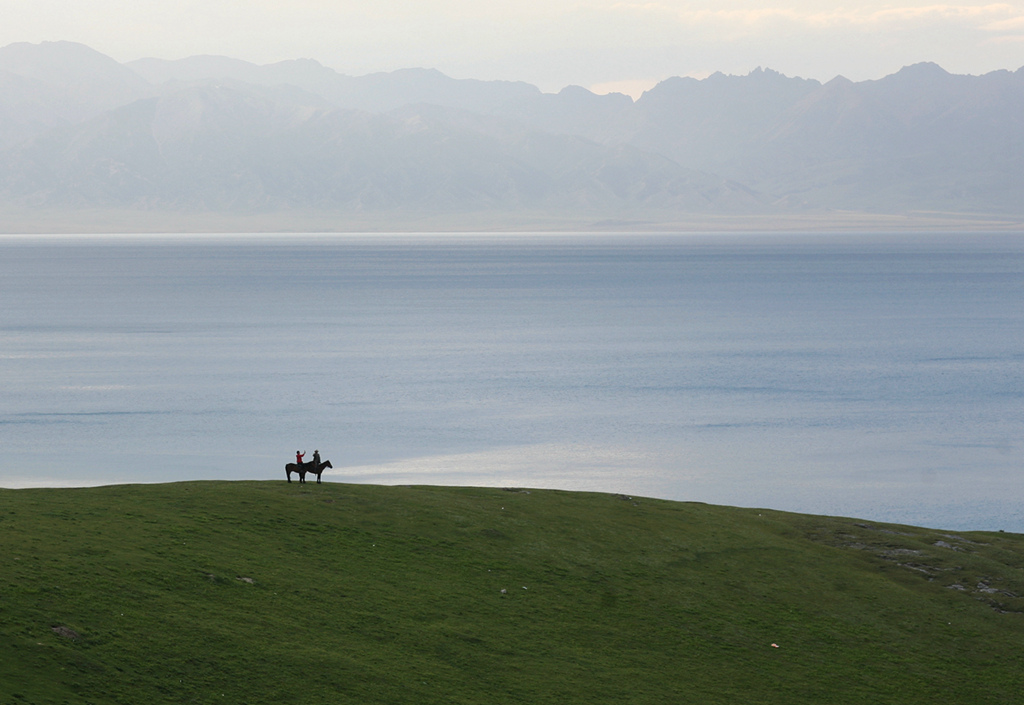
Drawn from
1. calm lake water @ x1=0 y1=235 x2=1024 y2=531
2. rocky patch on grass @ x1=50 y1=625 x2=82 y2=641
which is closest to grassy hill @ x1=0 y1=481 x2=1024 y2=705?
rocky patch on grass @ x1=50 y1=625 x2=82 y2=641

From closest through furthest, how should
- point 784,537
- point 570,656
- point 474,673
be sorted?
point 474,673 → point 570,656 → point 784,537

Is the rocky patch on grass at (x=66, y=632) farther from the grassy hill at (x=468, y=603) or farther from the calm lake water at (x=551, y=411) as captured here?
the calm lake water at (x=551, y=411)

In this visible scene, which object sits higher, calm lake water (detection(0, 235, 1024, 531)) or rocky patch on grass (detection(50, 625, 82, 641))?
calm lake water (detection(0, 235, 1024, 531))

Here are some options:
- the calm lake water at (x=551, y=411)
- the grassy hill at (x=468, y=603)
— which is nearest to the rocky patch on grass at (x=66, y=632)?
the grassy hill at (x=468, y=603)

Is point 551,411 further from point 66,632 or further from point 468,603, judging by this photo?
point 66,632

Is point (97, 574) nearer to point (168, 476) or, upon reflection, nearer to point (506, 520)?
point (506, 520)

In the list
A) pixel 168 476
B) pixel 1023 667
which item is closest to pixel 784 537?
pixel 1023 667

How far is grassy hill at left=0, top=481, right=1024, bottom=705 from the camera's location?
27.3 metres

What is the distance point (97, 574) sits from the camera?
30.0 metres

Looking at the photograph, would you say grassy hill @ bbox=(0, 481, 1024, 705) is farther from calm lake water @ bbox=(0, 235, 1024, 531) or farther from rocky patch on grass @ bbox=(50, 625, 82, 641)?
calm lake water @ bbox=(0, 235, 1024, 531)

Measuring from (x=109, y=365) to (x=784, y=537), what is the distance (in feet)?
350

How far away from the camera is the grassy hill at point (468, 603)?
27266 mm

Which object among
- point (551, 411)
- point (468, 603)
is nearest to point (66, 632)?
point (468, 603)

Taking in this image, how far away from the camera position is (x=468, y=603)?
112 ft
